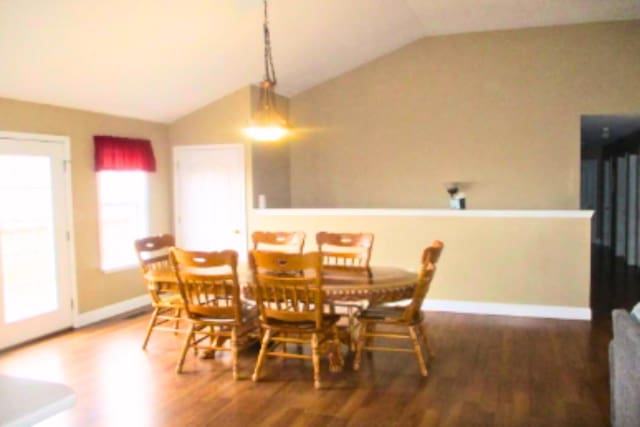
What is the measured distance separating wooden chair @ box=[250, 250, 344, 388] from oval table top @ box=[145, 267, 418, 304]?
13 centimetres

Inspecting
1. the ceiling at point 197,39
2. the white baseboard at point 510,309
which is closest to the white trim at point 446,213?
the white baseboard at point 510,309

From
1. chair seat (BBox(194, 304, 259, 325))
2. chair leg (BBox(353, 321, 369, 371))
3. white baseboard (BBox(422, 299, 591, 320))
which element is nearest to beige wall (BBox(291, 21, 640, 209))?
white baseboard (BBox(422, 299, 591, 320))

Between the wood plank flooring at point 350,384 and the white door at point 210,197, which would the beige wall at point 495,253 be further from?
the white door at point 210,197

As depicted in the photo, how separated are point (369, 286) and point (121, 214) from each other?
339cm

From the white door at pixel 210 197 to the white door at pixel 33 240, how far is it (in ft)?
5.07

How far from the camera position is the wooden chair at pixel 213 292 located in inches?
142

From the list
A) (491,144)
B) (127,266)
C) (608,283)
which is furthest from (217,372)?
(608,283)

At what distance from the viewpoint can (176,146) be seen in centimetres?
642

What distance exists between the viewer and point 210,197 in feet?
20.8

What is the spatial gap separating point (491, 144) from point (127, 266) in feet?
14.7

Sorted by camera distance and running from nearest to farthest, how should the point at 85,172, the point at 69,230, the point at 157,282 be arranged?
the point at 157,282
the point at 69,230
the point at 85,172

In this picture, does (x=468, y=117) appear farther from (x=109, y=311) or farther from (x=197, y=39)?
(x=109, y=311)

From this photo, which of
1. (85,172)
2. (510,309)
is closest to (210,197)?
(85,172)

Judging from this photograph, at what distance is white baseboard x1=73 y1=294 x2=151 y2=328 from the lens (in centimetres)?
527
